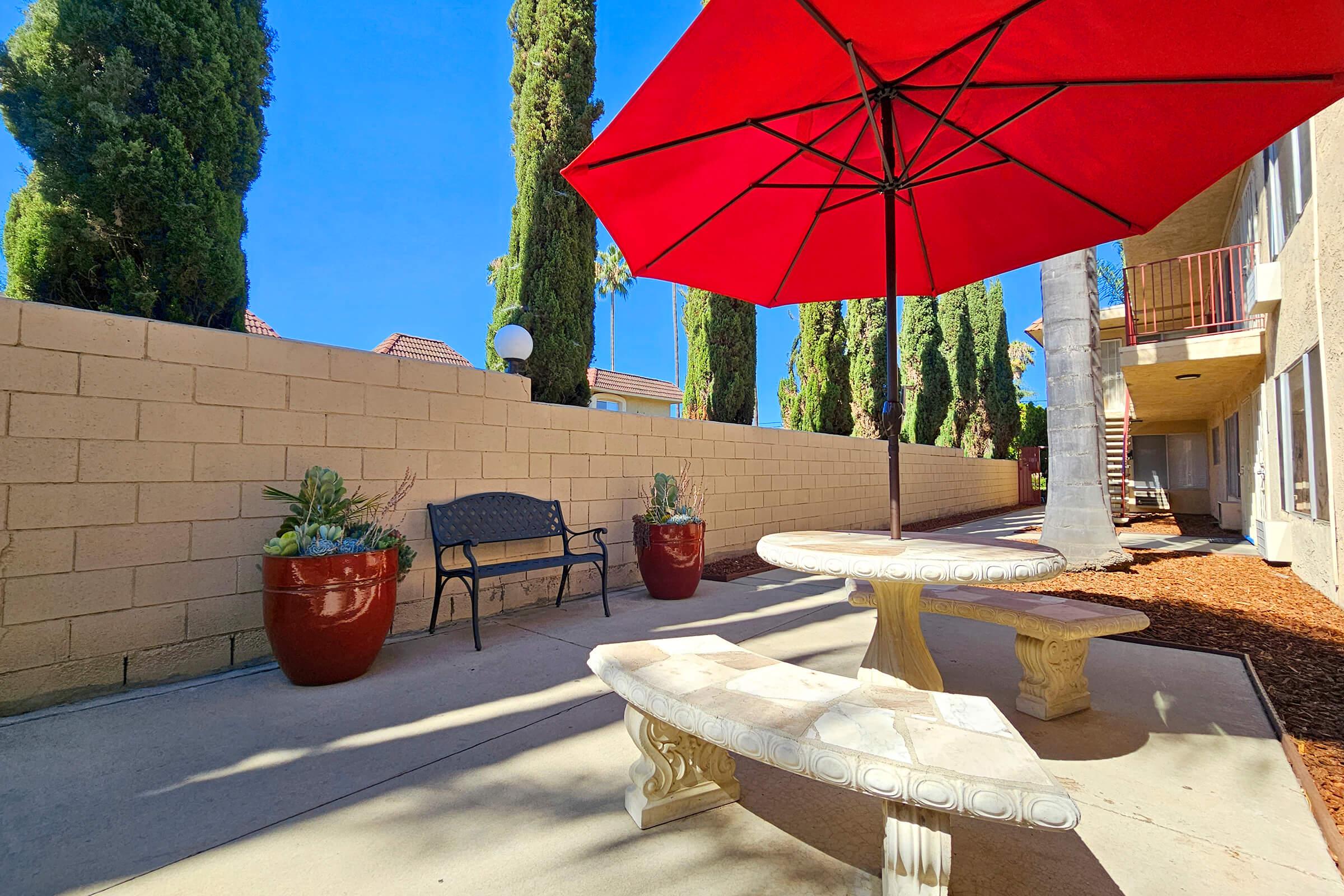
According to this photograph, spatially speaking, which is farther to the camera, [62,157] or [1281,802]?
[62,157]

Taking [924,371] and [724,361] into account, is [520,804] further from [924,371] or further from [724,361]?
Answer: [924,371]

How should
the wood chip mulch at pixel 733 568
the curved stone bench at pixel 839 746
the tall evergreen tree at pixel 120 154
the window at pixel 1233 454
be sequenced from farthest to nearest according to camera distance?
the window at pixel 1233 454 < the wood chip mulch at pixel 733 568 < the tall evergreen tree at pixel 120 154 < the curved stone bench at pixel 839 746

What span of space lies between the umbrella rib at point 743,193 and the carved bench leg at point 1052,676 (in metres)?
2.27

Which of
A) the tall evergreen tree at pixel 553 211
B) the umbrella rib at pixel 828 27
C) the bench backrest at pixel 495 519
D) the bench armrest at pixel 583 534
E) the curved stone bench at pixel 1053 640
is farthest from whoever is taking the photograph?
the tall evergreen tree at pixel 553 211

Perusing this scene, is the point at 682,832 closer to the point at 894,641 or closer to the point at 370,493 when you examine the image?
the point at 894,641

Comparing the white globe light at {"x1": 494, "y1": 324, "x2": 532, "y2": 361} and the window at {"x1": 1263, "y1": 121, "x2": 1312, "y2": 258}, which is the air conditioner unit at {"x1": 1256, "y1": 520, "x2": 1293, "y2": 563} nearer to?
the window at {"x1": 1263, "y1": 121, "x2": 1312, "y2": 258}

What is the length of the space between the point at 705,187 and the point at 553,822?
2.43m

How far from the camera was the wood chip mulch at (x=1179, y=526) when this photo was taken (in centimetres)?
870

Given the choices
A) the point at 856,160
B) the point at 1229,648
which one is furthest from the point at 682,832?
the point at 1229,648

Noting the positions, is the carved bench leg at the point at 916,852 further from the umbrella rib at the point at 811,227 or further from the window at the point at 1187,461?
the window at the point at 1187,461

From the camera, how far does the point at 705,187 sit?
98.9 inches

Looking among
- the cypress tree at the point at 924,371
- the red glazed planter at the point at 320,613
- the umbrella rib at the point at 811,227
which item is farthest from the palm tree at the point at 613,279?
the red glazed planter at the point at 320,613

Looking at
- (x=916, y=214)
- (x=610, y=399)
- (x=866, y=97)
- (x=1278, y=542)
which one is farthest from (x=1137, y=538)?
(x=610, y=399)

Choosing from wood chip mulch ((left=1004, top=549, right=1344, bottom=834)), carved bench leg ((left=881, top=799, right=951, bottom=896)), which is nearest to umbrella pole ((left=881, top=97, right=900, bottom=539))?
carved bench leg ((left=881, top=799, right=951, bottom=896))
